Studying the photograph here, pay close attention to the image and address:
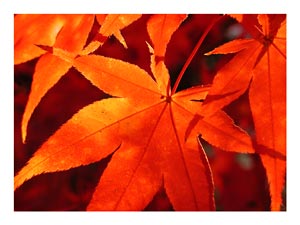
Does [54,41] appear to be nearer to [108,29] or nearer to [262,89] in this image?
[108,29]

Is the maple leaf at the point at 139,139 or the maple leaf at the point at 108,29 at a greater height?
the maple leaf at the point at 108,29

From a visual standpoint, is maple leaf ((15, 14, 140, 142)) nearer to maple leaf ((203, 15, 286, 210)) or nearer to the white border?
the white border

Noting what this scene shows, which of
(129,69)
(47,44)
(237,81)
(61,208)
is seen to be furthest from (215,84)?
(61,208)

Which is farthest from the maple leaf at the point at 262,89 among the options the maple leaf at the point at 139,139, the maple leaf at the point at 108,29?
the maple leaf at the point at 108,29

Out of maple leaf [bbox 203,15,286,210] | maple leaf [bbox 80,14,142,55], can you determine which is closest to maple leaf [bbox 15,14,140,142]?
maple leaf [bbox 80,14,142,55]

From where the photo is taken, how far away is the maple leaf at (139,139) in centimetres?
67

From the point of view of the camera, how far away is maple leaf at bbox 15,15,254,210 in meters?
0.67

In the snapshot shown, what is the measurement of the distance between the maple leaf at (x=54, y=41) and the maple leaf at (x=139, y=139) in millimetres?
34

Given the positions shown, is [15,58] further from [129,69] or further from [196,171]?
[196,171]

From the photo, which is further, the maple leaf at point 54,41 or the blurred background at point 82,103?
the blurred background at point 82,103

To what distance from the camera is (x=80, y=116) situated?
67 cm

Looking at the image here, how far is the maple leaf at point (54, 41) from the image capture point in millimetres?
700
